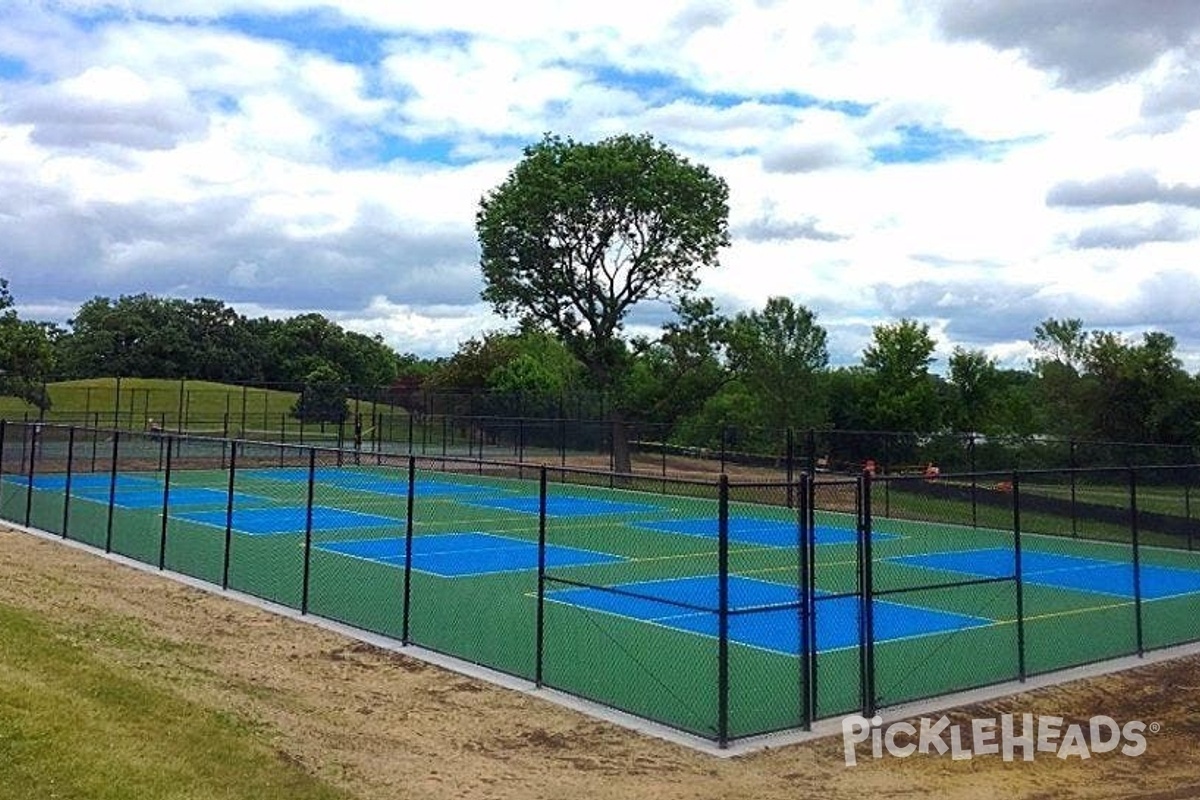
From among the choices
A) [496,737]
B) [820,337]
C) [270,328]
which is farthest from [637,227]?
[270,328]

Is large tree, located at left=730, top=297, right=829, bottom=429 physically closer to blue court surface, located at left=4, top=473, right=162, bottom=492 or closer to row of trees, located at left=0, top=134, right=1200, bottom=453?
row of trees, located at left=0, top=134, right=1200, bottom=453

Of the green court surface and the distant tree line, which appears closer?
the green court surface

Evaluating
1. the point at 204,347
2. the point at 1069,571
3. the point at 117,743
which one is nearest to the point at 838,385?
the point at 1069,571

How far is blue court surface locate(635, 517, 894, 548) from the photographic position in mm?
24500

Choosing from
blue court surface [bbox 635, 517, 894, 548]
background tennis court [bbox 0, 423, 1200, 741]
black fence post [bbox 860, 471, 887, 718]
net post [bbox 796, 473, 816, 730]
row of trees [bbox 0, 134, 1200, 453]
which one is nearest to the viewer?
net post [bbox 796, 473, 816, 730]

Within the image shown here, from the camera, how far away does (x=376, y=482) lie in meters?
37.8

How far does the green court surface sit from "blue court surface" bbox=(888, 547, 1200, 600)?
0.09 metres

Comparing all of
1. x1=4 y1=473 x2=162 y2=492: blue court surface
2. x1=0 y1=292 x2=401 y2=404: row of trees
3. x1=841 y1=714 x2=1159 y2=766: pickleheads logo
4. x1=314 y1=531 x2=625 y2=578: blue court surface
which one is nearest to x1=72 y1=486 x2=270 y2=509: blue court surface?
x1=4 y1=473 x2=162 y2=492: blue court surface

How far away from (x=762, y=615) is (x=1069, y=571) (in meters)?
8.35

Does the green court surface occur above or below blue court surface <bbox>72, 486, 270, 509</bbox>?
below

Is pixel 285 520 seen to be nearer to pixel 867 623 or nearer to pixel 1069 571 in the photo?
pixel 1069 571

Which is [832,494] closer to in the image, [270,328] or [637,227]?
[637,227]

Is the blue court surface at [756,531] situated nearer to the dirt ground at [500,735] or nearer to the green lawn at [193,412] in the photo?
the dirt ground at [500,735]

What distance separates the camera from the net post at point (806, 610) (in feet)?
33.0
